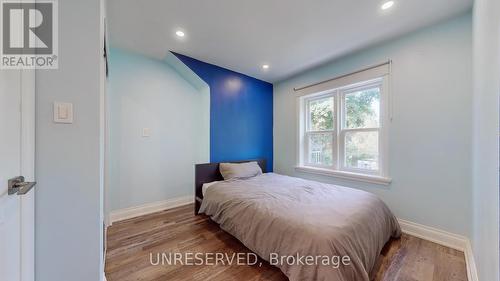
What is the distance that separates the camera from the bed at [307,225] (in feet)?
4.04

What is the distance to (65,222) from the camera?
3.28 ft

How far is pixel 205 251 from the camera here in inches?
73.5

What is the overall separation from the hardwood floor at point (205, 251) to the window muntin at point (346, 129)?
104cm

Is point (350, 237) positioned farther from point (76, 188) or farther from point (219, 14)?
point (219, 14)

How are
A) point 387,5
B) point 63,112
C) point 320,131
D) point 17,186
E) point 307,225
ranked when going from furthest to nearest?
point 320,131, point 387,5, point 307,225, point 63,112, point 17,186

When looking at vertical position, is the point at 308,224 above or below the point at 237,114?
below

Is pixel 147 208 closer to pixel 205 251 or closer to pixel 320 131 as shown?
pixel 205 251

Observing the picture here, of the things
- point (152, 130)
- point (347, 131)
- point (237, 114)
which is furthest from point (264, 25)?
point (152, 130)

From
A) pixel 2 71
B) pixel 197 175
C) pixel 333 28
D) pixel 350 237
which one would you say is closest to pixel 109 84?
pixel 197 175

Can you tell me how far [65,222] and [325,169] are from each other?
3.20 meters

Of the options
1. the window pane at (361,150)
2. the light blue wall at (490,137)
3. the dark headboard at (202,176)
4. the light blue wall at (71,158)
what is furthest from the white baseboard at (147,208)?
the light blue wall at (490,137)

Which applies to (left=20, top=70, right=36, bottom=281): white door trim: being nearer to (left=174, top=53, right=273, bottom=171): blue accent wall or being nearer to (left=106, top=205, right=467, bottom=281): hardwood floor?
(left=106, top=205, right=467, bottom=281): hardwood floor

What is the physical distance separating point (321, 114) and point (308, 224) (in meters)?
2.45

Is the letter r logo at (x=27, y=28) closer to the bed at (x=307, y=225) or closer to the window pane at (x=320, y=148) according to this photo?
the bed at (x=307, y=225)
